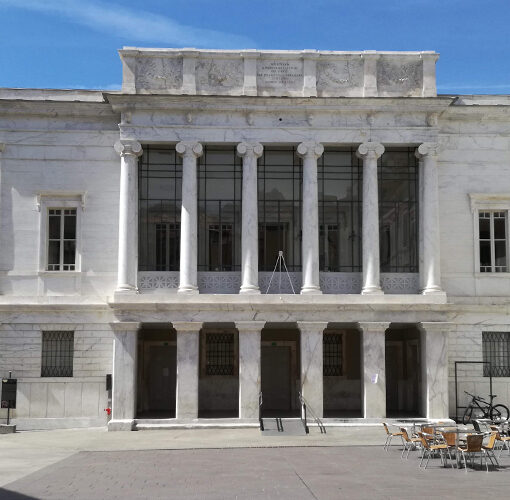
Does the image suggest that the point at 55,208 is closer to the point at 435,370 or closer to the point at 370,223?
the point at 370,223

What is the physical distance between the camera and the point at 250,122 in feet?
99.3

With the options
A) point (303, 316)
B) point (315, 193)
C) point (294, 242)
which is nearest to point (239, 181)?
point (294, 242)

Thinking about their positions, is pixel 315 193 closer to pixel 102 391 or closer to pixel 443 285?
pixel 443 285

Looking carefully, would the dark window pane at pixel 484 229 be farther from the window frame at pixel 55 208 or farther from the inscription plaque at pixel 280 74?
the window frame at pixel 55 208

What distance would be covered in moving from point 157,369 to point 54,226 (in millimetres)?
7752

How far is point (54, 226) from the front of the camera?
30.9 meters

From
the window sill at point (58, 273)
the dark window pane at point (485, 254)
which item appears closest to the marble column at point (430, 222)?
the dark window pane at point (485, 254)

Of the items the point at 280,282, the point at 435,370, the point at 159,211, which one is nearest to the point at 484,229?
the point at 435,370

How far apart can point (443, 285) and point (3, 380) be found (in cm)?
1642

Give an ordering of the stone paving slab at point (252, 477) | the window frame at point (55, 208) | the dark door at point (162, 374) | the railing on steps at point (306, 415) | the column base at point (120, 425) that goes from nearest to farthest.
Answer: the stone paving slab at point (252, 477)
the railing on steps at point (306, 415)
the column base at point (120, 425)
the window frame at point (55, 208)
the dark door at point (162, 374)

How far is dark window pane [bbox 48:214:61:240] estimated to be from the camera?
30812 millimetres

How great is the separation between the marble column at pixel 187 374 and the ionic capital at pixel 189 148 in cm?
611

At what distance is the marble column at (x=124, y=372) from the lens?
28.9m

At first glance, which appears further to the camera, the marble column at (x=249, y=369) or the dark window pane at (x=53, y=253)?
the dark window pane at (x=53, y=253)
